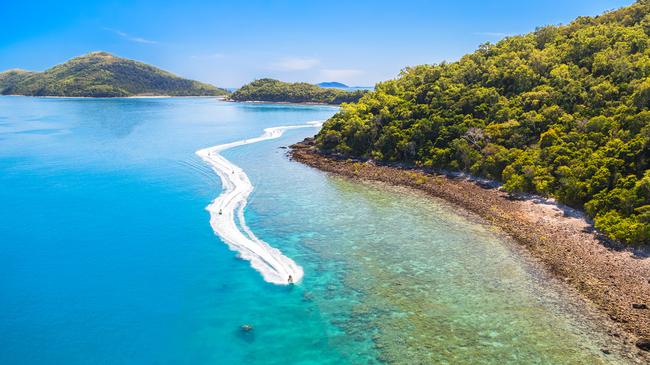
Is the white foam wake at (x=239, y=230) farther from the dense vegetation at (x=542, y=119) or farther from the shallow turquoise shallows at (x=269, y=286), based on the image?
the dense vegetation at (x=542, y=119)

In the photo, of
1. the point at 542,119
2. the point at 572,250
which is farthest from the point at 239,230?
the point at 542,119

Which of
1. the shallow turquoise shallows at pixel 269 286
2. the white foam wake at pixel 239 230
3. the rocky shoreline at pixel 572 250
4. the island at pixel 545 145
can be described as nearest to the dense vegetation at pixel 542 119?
the island at pixel 545 145

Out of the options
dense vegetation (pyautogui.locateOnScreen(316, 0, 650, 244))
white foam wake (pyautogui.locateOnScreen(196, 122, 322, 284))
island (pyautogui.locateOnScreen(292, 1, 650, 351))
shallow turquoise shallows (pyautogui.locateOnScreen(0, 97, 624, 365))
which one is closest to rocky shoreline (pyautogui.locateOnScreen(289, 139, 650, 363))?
island (pyautogui.locateOnScreen(292, 1, 650, 351))

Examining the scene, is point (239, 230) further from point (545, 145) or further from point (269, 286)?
point (545, 145)

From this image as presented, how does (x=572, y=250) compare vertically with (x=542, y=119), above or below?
below

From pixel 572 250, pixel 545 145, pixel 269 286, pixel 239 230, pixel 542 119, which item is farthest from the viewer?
pixel 542 119
